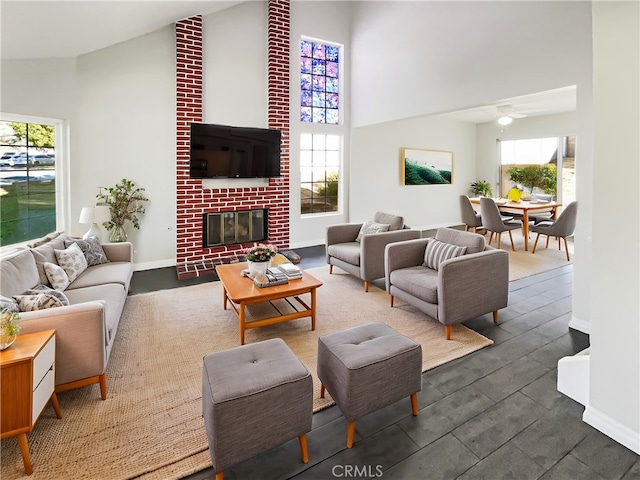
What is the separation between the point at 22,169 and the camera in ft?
13.6

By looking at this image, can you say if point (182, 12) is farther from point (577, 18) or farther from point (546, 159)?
point (546, 159)

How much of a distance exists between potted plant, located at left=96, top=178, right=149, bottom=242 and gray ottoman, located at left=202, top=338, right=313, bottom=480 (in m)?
3.82

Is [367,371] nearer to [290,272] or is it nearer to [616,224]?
[616,224]

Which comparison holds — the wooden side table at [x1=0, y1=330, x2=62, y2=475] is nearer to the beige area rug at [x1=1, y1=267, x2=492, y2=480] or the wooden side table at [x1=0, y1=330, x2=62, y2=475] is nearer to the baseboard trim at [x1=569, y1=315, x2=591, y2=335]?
the beige area rug at [x1=1, y1=267, x2=492, y2=480]

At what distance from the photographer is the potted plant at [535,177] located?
8.03 meters

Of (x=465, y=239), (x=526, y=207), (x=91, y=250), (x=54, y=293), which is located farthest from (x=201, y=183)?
(x=526, y=207)

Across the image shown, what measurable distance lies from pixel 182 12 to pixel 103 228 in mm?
3061

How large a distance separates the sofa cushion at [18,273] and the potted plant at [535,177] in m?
9.10

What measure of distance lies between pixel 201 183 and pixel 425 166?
5.18 metres

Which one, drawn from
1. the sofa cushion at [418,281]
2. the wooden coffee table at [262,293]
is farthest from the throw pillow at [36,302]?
the sofa cushion at [418,281]

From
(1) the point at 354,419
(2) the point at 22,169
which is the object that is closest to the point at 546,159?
(1) the point at 354,419

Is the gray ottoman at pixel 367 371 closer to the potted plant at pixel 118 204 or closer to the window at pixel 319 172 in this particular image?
the potted plant at pixel 118 204

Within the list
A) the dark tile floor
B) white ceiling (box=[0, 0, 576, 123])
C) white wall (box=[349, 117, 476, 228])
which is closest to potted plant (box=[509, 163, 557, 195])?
white wall (box=[349, 117, 476, 228])

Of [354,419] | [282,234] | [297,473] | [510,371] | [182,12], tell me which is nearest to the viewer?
[297,473]
